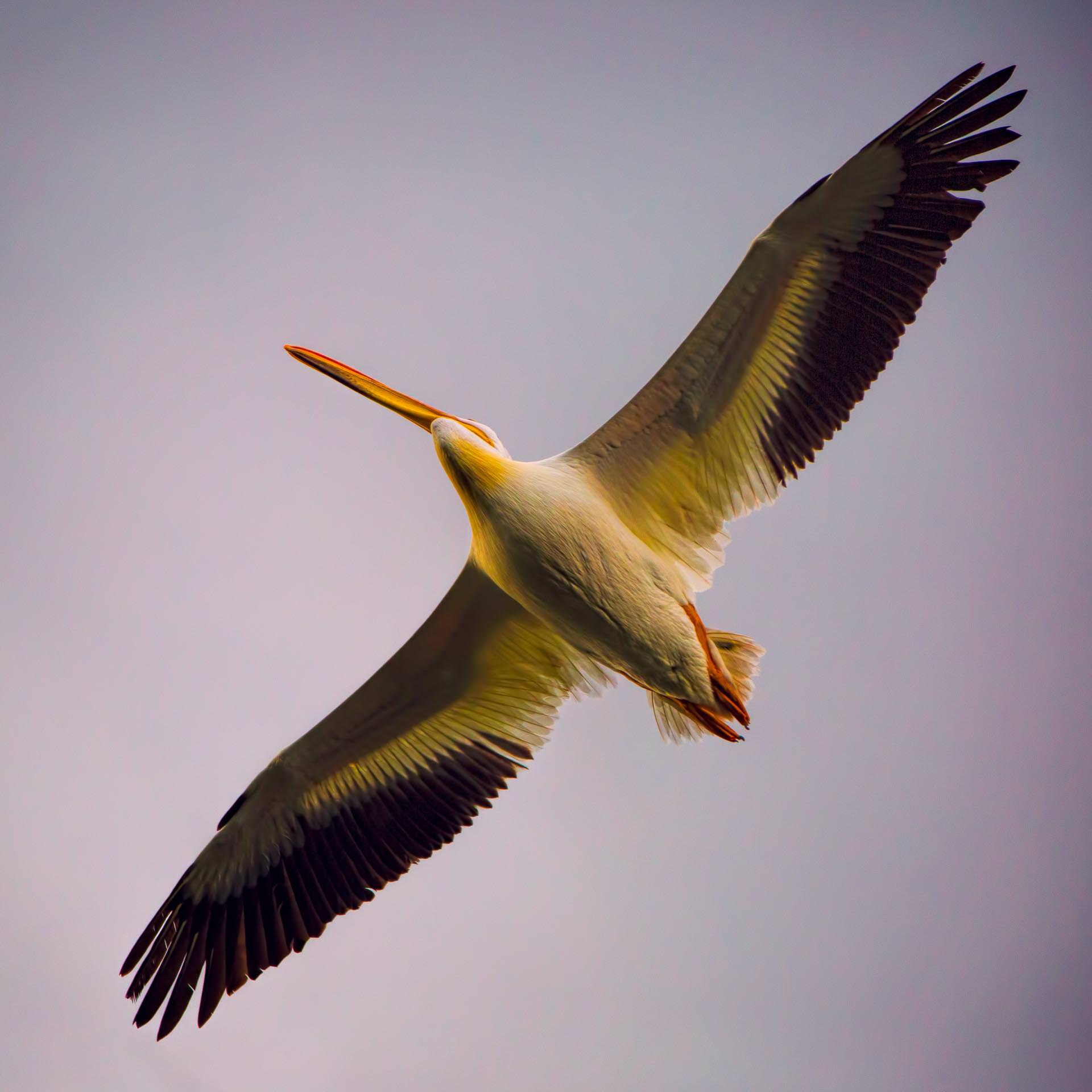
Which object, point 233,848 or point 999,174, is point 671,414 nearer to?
point 999,174

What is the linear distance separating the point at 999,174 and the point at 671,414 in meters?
1.80

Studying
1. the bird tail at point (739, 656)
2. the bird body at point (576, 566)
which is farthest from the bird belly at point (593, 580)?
the bird tail at point (739, 656)

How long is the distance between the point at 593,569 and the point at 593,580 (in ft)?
0.17

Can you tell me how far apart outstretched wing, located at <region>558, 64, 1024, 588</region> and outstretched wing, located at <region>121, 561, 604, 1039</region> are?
3.11ft

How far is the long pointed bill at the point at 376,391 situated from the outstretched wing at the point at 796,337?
71 cm

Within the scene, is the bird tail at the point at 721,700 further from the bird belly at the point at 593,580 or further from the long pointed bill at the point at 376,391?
the long pointed bill at the point at 376,391

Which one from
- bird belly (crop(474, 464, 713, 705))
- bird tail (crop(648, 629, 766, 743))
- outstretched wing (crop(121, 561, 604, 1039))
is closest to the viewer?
bird belly (crop(474, 464, 713, 705))

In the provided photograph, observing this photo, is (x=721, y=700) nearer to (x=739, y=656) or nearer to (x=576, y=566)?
(x=739, y=656)

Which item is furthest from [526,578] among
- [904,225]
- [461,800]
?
[904,225]

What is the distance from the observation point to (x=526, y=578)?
5117 mm

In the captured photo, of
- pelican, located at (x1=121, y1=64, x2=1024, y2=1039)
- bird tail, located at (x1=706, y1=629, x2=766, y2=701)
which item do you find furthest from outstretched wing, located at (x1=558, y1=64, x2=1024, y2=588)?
bird tail, located at (x1=706, y1=629, x2=766, y2=701)

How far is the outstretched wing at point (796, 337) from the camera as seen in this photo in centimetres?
509

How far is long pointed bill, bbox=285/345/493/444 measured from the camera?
547cm

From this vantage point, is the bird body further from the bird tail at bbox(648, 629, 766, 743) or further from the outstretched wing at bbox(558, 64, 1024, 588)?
the outstretched wing at bbox(558, 64, 1024, 588)
